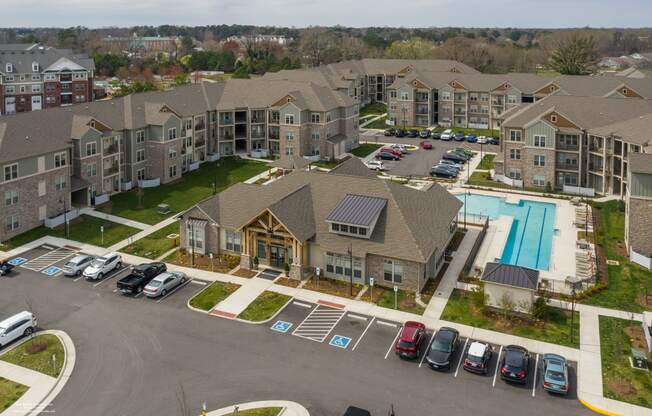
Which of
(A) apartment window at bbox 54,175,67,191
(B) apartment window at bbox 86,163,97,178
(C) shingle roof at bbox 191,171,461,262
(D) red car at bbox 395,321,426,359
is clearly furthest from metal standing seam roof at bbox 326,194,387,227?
(B) apartment window at bbox 86,163,97,178

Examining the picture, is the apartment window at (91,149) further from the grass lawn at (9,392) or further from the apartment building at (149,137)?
the grass lawn at (9,392)

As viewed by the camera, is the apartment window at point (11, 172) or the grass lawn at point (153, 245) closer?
the grass lawn at point (153, 245)

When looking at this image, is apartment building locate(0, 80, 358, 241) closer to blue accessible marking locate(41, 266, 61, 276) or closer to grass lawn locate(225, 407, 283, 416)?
blue accessible marking locate(41, 266, 61, 276)

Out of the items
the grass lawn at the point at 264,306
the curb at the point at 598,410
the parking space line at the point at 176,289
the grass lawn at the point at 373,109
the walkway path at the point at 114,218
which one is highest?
the grass lawn at the point at 373,109

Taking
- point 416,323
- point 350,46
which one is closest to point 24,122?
point 416,323

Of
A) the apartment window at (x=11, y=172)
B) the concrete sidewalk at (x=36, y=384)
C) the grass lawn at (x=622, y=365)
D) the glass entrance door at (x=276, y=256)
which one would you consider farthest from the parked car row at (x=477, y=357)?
the apartment window at (x=11, y=172)

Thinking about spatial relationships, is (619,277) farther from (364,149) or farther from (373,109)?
(373,109)

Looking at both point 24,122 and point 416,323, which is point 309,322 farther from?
point 24,122
